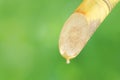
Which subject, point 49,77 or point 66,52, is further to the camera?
point 49,77

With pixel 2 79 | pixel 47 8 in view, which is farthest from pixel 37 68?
pixel 47 8

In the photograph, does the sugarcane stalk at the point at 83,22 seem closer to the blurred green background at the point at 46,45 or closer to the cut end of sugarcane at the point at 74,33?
the cut end of sugarcane at the point at 74,33

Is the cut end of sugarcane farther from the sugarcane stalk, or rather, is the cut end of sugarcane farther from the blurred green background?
the blurred green background

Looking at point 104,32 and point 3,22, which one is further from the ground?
point 3,22

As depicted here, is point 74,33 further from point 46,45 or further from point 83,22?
point 46,45

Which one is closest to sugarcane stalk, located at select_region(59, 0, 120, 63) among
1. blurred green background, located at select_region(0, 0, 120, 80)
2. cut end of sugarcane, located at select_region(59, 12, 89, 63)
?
cut end of sugarcane, located at select_region(59, 12, 89, 63)

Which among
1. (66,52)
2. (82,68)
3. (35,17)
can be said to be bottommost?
(82,68)

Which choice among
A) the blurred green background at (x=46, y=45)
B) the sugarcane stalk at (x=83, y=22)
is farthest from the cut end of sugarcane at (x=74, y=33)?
the blurred green background at (x=46, y=45)

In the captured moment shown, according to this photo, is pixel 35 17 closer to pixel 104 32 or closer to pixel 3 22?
pixel 3 22
